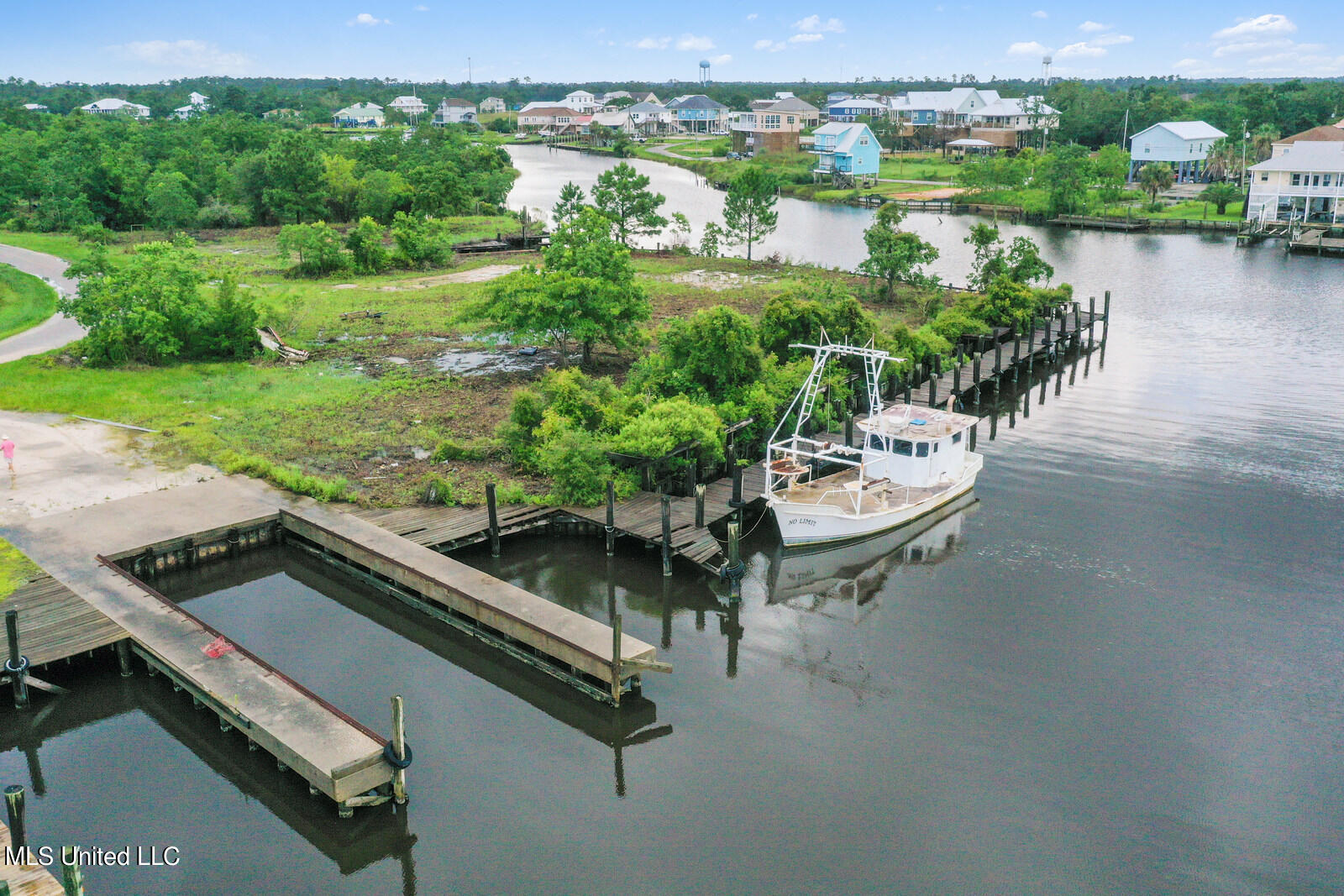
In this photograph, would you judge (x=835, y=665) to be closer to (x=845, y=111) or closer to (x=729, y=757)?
(x=729, y=757)

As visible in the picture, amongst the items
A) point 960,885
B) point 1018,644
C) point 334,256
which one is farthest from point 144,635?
point 334,256

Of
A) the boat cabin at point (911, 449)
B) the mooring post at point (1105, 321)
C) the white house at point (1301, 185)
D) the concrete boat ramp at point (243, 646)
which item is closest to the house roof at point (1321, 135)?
the white house at point (1301, 185)

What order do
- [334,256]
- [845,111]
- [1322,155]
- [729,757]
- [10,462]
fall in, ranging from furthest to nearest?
1. [845,111]
2. [1322,155]
3. [334,256]
4. [10,462]
5. [729,757]

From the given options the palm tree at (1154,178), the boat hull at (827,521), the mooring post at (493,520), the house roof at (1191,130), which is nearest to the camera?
the mooring post at (493,520)

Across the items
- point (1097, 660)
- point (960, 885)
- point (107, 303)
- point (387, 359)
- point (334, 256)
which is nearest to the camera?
point (960, 885)

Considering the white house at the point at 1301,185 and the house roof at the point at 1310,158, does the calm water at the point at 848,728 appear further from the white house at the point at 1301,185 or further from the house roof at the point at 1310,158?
the house roof at the point at 1310,158

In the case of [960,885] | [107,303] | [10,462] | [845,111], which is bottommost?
[960,885]

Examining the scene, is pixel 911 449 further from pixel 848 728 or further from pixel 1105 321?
pixel 1105 321
